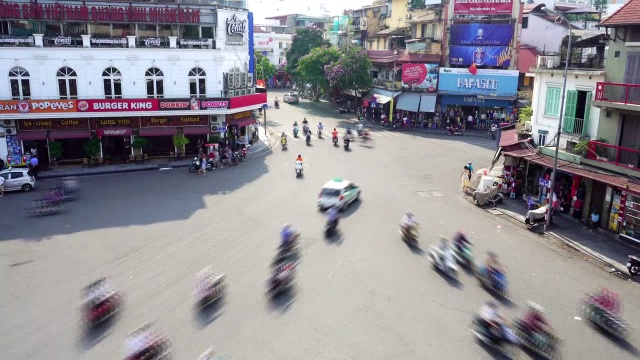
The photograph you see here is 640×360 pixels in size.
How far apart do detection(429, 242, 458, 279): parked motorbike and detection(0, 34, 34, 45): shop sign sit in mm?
29025

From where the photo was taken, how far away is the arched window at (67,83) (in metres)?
34.1

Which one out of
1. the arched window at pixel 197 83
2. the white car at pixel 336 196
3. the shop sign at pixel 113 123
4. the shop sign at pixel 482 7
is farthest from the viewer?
the shop sign at pixel 482 7

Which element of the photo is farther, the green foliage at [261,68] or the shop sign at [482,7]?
the green foliage at [261,68]

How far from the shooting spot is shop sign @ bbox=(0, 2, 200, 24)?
32938mm

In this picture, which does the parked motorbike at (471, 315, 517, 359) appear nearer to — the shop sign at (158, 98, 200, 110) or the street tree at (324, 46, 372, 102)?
the shop sign at (158, 98, 200, 110)

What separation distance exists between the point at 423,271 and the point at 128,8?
1084 inches

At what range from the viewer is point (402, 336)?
13.8 metres

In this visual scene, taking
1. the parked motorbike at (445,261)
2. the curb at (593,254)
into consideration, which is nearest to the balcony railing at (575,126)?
the curb at (593,254)

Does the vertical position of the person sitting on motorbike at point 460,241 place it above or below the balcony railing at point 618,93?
below

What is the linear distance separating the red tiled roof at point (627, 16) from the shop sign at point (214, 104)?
23.5 meters

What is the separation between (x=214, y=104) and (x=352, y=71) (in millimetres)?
22562

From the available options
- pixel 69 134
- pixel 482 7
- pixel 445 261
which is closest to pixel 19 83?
pixel 69 134

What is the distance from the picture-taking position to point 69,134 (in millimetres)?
34375

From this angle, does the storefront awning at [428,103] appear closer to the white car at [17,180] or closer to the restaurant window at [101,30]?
the restaurant window at [101,30]
